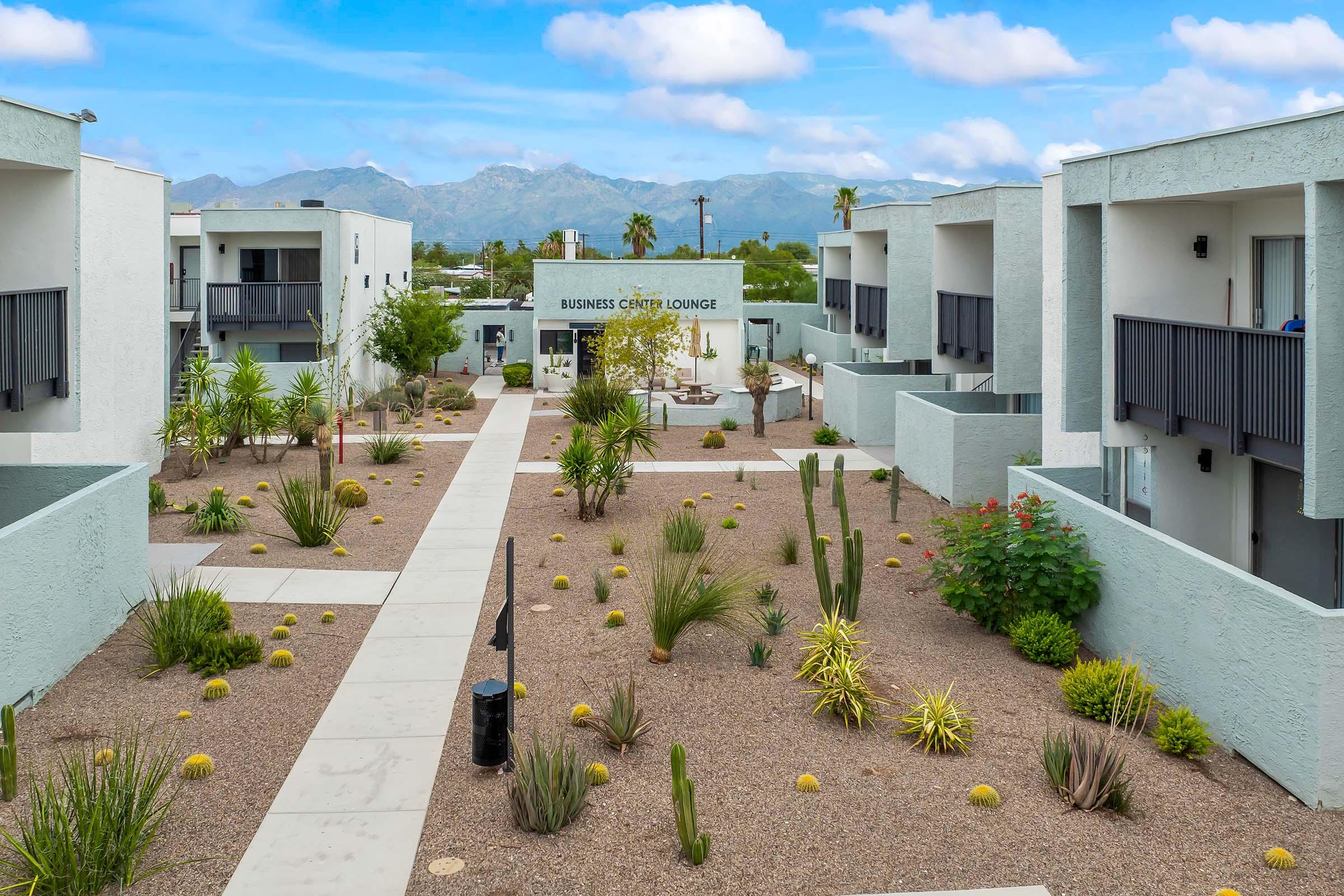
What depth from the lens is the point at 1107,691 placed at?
10.0 meters

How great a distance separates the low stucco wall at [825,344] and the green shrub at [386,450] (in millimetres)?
17461

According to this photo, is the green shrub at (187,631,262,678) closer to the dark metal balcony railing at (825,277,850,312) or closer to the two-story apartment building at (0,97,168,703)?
the two-story apartment building at (0,97,168,703)

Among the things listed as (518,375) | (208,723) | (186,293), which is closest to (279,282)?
(186,293)

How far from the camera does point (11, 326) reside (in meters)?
12.2

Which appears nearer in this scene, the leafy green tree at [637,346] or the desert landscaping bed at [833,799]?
the desert landscaping bed at [833,799]

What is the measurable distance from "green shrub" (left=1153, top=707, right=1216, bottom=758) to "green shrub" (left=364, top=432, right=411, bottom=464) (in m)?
18.0

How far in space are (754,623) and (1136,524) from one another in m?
3.90

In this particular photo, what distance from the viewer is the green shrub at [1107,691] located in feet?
32.8

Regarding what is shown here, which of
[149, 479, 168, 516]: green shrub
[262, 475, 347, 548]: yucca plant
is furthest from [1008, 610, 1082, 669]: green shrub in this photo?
[149, 479, 168, 516]: green shrub

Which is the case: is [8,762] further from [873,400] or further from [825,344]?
[825,344]

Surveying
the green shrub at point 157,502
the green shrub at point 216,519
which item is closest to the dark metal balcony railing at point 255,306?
the green shrub at point 157,502

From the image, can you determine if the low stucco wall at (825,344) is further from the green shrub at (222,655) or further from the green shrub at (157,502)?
the green shrub at (222,655)

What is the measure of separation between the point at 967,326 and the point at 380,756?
53.4 ft

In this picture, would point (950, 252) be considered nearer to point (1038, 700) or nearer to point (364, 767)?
point (1038, 700)
